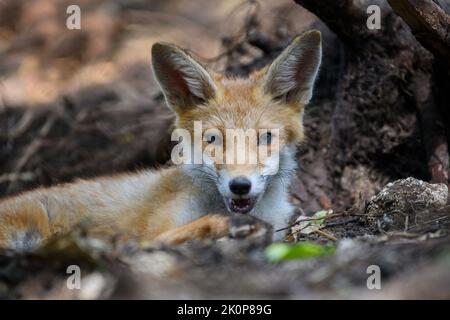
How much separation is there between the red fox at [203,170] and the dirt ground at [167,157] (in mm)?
656

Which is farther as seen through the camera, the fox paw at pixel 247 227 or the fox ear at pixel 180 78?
the fox ear at pixel 180 78

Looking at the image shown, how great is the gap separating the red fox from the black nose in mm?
119

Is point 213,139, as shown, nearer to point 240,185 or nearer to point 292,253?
point 240,185

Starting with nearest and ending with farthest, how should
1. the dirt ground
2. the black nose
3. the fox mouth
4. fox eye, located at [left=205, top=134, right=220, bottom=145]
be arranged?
1. the dirt ground
2. the black nose
3. the fox mouth
4. fox eye, located at [left=205, top=134, right=220, bottom=145]

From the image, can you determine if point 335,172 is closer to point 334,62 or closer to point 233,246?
point 334,62

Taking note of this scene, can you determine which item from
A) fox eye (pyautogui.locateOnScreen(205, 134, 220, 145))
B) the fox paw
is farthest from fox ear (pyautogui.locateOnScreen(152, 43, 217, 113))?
the fox paw

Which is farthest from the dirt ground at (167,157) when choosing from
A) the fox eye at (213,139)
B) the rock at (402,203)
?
the fox eye at (213,139)

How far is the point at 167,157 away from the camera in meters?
9.41

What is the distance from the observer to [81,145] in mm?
10625

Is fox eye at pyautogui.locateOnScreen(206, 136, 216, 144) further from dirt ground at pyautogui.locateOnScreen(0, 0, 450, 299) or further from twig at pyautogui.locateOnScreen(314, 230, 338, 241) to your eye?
twig at pyautogui.locateOnScreen(314, 230, 338, 241)

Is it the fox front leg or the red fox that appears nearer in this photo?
the fox front leg

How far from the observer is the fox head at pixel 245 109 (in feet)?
19.4

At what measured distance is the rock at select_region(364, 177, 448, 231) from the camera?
6145 mm

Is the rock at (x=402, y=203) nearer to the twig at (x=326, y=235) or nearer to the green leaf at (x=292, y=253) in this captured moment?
the twig at (x=326, y=235)
